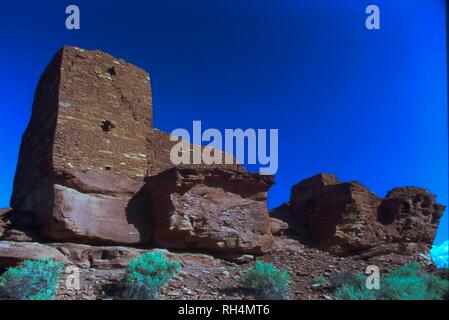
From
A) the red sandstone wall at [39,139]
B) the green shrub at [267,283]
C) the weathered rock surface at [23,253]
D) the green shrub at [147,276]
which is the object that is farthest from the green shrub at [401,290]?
the red sandstone wall at [39,139]

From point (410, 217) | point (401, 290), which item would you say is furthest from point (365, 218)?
point (401, 290)

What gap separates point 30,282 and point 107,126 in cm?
558

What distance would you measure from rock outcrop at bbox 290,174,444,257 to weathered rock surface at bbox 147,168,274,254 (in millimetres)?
2751

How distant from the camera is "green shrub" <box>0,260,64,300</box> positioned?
8.16 m

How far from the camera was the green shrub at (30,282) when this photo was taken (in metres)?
8.16

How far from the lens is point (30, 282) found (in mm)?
8281

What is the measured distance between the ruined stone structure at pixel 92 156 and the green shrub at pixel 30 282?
81.7 inches

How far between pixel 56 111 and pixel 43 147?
1061 mm

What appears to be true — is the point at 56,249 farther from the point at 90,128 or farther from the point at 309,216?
the point at 309,216

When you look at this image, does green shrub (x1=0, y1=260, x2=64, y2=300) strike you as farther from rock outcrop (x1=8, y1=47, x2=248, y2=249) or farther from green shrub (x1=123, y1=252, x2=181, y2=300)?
rock outcrop (x1=8, y1=47, x2=248, y2=249)

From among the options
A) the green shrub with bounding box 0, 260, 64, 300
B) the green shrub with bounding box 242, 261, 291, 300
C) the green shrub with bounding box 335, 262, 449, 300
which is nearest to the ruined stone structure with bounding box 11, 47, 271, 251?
the green shrub with bounding box 0, 260, 64, 300
